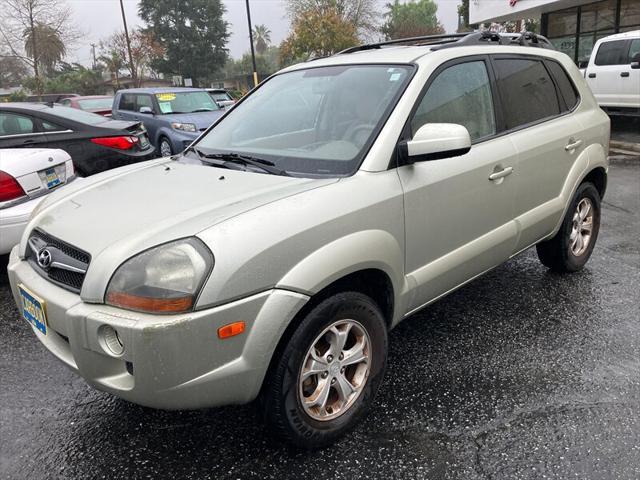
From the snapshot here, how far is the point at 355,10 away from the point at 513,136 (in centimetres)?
4900

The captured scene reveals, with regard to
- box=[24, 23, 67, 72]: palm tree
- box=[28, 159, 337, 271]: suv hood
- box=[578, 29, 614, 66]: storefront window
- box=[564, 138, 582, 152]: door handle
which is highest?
box=[24, 23, 67, 72]: palm tree

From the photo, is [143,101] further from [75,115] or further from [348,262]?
[348,262]

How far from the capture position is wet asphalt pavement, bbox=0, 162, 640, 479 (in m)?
2.28

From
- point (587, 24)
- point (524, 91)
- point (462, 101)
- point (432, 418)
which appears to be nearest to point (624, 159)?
point (524, 91)

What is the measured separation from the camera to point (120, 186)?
2.79 meters

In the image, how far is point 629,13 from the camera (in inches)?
662

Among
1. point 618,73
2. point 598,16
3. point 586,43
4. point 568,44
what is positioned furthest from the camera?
point 568,44

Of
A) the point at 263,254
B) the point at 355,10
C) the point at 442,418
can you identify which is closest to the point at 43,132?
the point at 263,254

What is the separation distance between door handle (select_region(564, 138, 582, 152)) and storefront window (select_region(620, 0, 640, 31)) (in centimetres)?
1608

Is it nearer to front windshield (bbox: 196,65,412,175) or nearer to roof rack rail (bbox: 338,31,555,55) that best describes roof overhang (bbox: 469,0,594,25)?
roof rack rail (bbox: 338,31,555,55)

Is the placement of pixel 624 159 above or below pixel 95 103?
below

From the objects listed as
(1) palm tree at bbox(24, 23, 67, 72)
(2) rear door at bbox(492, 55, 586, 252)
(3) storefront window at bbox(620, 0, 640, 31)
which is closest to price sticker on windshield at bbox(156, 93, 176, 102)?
(2) rear door at bbox(492, 55, 586, 252)

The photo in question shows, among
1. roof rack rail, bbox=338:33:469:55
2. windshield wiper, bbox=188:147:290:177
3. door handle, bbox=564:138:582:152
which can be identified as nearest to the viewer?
windshield wiper, bbox=188:147:290:177

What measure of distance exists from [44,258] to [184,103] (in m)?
9.53
